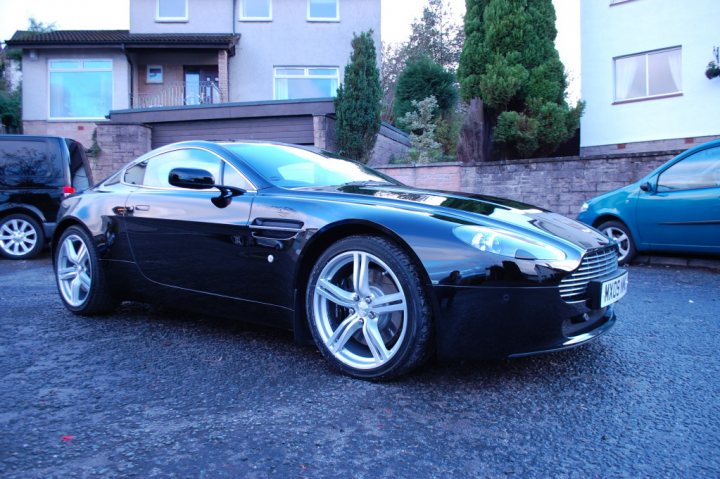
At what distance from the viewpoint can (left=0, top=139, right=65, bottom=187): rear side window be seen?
8.37 metres

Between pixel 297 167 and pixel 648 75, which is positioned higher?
pixel 648 75

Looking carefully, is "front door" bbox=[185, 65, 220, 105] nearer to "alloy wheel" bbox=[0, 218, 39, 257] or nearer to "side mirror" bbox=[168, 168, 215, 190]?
"alloy wheel" bbox=[0, 218, 39, 257]

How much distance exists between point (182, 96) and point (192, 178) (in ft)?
58.3

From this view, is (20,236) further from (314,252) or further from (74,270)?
(314,252)

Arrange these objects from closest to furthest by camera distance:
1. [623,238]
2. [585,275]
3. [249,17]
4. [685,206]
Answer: [585,275] < [685,206] < [623,238] < [249,17]

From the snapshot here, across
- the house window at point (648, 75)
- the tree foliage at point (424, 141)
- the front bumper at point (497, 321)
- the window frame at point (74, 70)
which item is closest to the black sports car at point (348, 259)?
the front bumper at point (497, 321)

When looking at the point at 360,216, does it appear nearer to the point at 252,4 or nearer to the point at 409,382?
the point at 409,382

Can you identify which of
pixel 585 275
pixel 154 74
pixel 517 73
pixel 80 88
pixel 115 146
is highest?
pixel 154 74

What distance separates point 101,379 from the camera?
290cm

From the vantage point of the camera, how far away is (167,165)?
4113 mm

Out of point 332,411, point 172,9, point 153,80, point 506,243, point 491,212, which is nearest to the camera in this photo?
point 332,411

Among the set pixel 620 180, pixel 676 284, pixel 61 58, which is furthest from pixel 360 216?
pixel 61 58

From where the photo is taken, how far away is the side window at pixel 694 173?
6555 millimetres

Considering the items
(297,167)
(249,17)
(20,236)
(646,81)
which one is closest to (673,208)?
(297,167)
